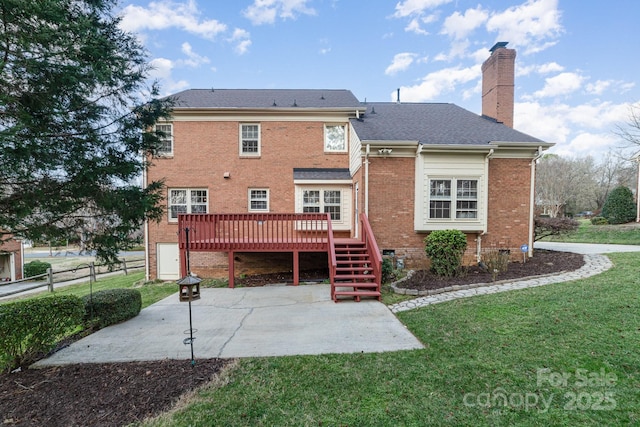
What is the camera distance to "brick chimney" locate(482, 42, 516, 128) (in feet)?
37.6

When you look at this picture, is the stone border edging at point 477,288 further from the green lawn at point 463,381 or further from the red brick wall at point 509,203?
the red brick wall at point 509,203

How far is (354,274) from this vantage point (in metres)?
7.79

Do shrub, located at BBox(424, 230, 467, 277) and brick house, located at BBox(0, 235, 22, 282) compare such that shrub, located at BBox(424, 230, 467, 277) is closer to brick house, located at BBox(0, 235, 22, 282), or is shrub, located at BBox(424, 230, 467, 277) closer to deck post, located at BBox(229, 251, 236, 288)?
deck post, located at BBox(229, 251, 236, 288)

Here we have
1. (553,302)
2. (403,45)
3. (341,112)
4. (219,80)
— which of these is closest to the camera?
(553,302)

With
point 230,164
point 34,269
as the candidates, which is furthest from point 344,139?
point 34,269

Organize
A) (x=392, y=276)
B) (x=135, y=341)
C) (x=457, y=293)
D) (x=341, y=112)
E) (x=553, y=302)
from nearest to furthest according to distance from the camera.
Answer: (x=135, y=341) → (x=553, y=302) → (x=457, y=293) → (x=392, y=276) → (x=341, y=112)

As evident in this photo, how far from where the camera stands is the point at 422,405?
281 centimetres

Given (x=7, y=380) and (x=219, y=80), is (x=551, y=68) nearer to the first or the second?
(x=219, y=80)

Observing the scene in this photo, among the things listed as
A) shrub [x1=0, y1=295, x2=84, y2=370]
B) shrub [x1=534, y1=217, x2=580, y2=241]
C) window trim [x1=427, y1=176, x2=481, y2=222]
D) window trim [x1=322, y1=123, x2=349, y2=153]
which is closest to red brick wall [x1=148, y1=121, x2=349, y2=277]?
window trim [x1=322, y1=123, x2=349, y2=153]

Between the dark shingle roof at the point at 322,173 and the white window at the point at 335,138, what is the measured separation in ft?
2.84

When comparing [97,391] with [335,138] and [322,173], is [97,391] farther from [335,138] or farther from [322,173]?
[335,138]

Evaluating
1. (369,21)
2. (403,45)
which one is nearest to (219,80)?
(369,21)

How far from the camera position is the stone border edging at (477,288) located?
621 centimetres

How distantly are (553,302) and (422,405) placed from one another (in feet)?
14.4
